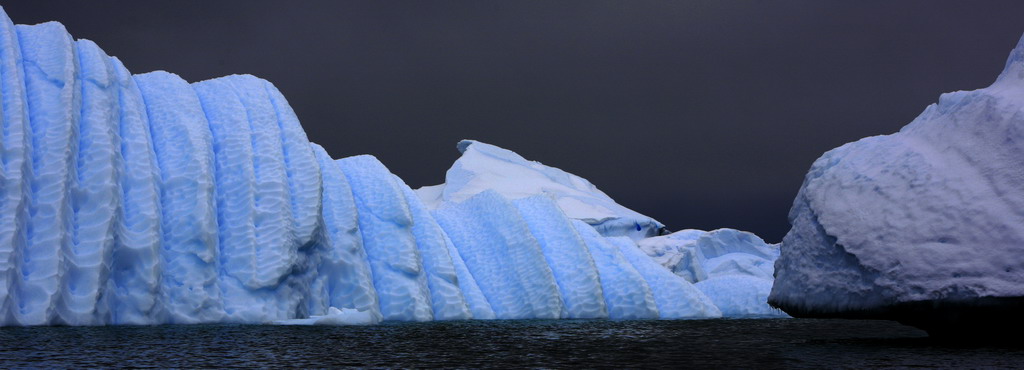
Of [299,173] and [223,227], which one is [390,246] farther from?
[223,227]

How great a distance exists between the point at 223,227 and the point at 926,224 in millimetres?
14049

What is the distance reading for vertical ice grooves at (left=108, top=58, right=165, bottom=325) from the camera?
1644 centimetres

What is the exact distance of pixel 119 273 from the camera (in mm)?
16656

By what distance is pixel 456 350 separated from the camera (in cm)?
1031

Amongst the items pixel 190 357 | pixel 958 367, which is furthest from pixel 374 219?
pixel 958 367

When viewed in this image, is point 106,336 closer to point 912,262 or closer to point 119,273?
point 119,273

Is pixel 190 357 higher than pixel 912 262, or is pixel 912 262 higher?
pixel 912 262

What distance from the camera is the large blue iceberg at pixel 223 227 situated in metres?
16.0

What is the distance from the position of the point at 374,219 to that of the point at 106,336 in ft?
35.9

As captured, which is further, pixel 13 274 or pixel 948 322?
pixel 13 274

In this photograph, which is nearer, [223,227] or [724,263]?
[223,227]

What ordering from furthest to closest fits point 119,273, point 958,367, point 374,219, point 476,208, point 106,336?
point 476,208 < point 374,219 < point 119,273 < point 106,336 < point 958,367

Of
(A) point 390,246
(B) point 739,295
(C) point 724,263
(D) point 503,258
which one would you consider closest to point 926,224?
(A) point 390,246

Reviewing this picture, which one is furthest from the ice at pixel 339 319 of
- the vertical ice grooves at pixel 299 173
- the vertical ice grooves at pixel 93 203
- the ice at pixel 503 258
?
the ice at pixel 503 258
